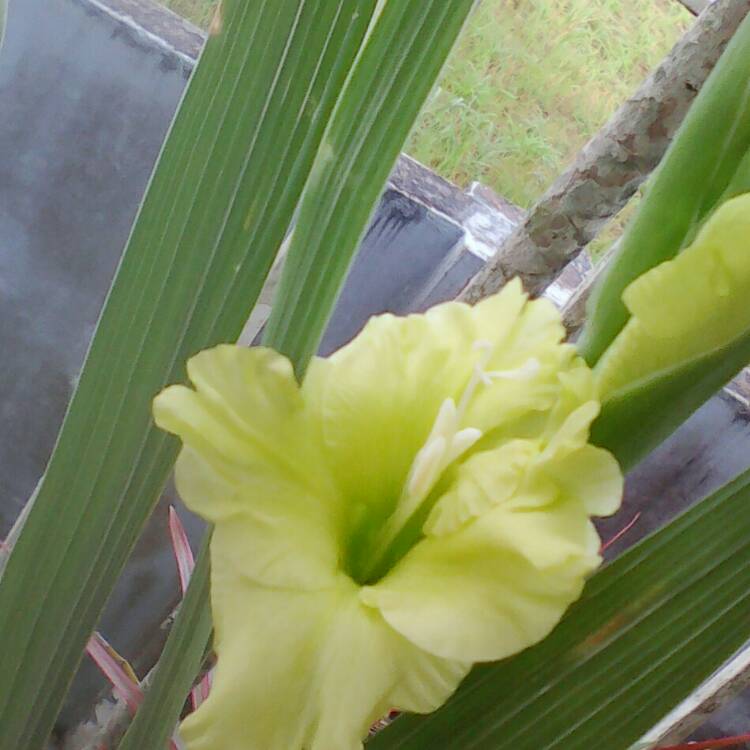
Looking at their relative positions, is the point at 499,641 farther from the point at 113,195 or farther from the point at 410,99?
the point at 113,195

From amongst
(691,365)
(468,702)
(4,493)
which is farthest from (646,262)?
(4,493)

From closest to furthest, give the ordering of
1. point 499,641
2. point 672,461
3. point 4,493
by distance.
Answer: point 499,641 → point 672,461 → point 4,493

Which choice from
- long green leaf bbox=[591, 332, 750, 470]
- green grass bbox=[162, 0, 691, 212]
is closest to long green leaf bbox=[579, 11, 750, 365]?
long green leaf bbox=[591, 332, 750, 470]

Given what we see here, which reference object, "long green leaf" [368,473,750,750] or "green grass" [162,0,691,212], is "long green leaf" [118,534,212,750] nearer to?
"long green leaf" [368,473,750,750]

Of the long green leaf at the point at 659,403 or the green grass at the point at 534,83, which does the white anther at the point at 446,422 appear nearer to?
the long green leaf at the point at 659,403

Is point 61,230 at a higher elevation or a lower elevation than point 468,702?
lower

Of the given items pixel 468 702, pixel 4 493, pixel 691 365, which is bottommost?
pixel 4 493

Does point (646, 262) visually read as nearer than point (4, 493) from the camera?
Yes

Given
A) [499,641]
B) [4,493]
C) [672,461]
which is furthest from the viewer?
[4,493]
